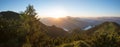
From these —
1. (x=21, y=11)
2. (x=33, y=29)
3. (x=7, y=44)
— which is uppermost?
(x=21, y=11)

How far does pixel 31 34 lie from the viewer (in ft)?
180

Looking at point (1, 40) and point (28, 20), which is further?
point (1, 40)

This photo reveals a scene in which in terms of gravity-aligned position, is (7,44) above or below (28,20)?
below

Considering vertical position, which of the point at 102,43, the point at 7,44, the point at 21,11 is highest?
the point at 21,11

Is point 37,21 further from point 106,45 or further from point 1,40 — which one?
point 1,40

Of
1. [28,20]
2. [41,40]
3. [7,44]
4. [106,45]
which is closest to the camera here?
[106,45]

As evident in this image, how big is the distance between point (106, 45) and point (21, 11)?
26064 millimetres

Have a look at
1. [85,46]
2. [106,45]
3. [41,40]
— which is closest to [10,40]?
[41,40]

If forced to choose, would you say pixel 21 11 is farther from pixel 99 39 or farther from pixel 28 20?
pixel 99 39

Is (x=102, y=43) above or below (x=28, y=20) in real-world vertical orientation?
below

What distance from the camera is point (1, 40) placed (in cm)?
7988

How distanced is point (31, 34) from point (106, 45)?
2150 cm

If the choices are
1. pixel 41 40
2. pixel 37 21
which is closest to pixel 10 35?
pixel 41 40

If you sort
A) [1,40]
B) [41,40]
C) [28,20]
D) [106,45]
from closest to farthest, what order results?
[106,45]
[28,20]
[41,40]
[1,40]
